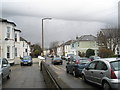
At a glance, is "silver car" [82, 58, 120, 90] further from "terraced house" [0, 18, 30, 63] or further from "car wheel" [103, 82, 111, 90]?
"terraced house" [0, 18, 30, 63]

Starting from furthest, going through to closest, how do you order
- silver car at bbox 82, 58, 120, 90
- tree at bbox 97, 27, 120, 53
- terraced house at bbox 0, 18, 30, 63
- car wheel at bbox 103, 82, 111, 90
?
tree at bbox 97, 27, 120, 53
terraced house at bbox 0, 18, 30, 63
car wheel at bbox 103, 82, 111, 90
silver car at bbox 82, 58, 120, 90

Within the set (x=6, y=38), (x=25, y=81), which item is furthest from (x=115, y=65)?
(x=6, y=38)

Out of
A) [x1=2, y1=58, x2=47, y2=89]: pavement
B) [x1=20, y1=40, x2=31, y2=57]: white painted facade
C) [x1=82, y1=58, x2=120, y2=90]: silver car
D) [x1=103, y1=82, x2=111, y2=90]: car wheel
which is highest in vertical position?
[x1=20, y1=40, x2=31, y2=57]: white painted facade

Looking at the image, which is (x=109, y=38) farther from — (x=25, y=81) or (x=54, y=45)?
(x=54, y=45)

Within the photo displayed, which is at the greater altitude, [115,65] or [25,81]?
[115,65]

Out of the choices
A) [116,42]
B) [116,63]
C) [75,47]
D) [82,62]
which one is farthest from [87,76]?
[75,47]

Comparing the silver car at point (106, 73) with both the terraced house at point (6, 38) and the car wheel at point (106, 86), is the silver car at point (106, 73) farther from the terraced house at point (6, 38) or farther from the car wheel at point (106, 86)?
the terraced house at point (6, 38)

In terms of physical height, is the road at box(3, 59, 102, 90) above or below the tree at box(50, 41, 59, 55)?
below

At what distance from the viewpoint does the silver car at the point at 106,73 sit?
7543mm

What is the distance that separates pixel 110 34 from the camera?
157 ft

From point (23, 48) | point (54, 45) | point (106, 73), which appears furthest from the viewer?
point (54, 45)

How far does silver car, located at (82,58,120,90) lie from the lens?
754 cm

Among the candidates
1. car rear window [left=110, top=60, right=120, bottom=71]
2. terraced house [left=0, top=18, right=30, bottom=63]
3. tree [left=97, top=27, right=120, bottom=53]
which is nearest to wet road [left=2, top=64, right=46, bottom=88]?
car rear window [left=110, top=60, right=120, bottom=71]

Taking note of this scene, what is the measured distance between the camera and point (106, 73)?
8.03 metres
